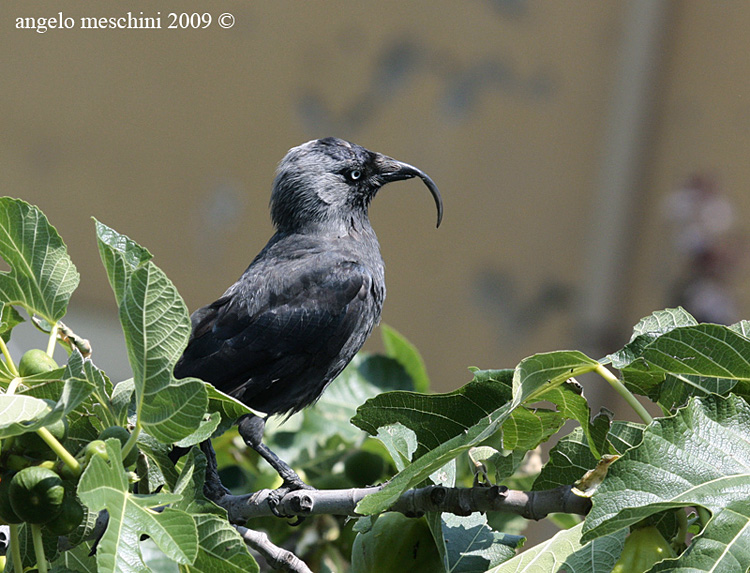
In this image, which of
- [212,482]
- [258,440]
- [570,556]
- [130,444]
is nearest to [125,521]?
[130,444]

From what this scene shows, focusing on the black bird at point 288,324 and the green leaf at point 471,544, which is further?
the black bird at point 288,324

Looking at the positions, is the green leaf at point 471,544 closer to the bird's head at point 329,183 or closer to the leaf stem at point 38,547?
the leaf stem at point 38,547

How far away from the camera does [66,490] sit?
35.8 inches

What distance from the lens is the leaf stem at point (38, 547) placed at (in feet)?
2.89

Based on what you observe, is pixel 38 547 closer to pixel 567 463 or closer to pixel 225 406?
pixel 225 406

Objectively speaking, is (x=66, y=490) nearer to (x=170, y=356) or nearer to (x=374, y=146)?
(x=170, y=356)

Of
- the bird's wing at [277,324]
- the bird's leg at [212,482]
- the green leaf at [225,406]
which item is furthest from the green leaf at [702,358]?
the bird's wing at [277,324]

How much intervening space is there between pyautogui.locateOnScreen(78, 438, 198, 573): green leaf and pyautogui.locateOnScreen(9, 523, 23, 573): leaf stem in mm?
172

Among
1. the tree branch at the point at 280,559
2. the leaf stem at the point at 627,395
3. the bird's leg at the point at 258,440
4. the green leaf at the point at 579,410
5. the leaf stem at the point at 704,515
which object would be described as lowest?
the bird's leg at the point at 258,440

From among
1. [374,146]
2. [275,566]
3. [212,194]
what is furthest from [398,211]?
[275,566]

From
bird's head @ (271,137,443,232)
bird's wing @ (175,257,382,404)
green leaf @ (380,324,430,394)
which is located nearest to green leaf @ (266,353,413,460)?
green leaf @ (380,324,430,394)

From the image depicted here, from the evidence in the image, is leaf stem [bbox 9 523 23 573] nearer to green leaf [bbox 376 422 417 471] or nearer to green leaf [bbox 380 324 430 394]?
green leaf [bbox 376 422 417 471]

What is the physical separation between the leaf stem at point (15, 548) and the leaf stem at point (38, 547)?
2 cm

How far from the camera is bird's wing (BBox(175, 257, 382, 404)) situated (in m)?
1.92
